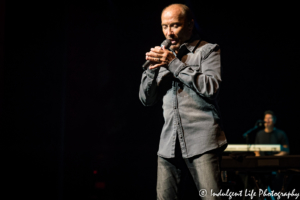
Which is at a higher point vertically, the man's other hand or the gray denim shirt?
the man's other hand

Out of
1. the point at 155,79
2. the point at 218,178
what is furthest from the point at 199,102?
the point at 218,178

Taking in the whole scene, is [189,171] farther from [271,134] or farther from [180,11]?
[271,134]

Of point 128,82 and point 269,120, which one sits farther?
point 128,82

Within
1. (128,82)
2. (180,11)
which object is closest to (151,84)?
(180,11)

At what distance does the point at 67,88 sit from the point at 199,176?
98.2 inches

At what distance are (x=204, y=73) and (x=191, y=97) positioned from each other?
14 centimetres

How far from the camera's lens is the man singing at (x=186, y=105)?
1.29 metres

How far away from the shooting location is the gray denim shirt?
1.30 m

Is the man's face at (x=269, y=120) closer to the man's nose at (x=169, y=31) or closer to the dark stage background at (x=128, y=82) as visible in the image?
the dark stage background at (x=128, y=82)

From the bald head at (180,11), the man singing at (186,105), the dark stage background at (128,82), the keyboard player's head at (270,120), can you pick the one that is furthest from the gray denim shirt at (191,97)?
the keyboard player's head at (270,120)

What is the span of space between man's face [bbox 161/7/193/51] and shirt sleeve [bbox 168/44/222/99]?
0.16 m

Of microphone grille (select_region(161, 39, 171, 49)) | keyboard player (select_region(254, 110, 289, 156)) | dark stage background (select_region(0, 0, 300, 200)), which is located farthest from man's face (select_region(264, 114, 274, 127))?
microphone grille (select_region(161, 39, 171, 49))

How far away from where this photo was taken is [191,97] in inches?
55.2

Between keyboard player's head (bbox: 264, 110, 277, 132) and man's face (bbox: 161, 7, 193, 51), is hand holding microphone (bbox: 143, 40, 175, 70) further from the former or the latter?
keyboard player's head (bbox: 264, 110, 277, 132)
